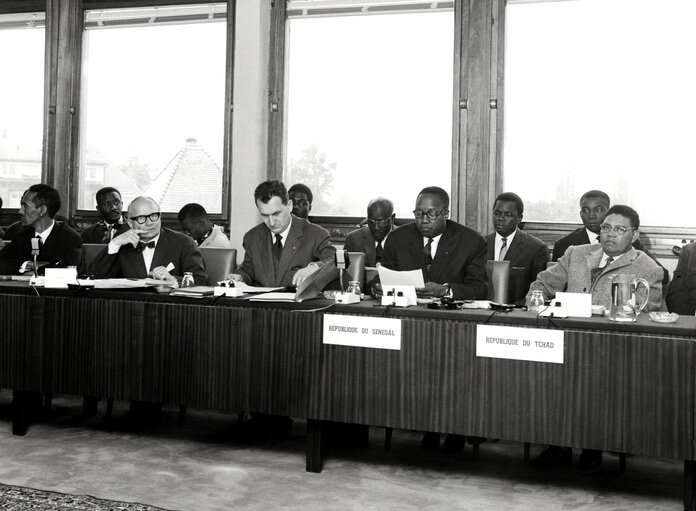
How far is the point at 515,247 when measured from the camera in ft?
17.9

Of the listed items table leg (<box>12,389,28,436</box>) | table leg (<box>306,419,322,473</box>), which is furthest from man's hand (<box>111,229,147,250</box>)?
table leg (<box>306,419,322,473</box>)

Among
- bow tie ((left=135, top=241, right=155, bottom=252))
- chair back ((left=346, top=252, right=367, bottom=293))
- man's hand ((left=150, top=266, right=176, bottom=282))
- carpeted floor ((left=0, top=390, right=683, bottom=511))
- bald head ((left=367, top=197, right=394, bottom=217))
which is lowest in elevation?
carpeted floor ((left=0, top=390, right=683, bottom=511))

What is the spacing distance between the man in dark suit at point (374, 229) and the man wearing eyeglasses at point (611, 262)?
1.87 meters

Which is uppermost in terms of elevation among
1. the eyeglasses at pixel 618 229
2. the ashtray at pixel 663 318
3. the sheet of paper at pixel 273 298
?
the eyeglasses at pixel 618 229

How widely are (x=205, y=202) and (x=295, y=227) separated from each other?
238cm

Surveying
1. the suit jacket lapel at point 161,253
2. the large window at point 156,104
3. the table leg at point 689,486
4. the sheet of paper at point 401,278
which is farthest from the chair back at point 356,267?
the large window at point 156,104

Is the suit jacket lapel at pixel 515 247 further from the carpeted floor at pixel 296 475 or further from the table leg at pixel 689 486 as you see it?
the table leg at pixel 689 486

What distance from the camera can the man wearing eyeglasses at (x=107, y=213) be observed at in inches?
263

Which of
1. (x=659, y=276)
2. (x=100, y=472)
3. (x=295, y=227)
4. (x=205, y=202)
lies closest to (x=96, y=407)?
(x=100, y=472)

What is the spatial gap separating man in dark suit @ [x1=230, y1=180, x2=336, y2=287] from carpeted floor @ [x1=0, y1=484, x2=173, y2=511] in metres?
1.85

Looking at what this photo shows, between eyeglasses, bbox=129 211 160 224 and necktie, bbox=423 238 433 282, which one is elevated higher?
eyeglasses, bbox=129 211 160 224

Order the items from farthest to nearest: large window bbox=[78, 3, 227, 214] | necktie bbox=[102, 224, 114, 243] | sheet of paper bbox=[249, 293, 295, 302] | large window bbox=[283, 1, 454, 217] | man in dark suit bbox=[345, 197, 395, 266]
Answer: large window bbox=[78, 3, 227, 214], necktie bbox=[102, 224, 114, 243], large window bbox=[283, 1, 454, 217], man in dark suit bbox=[345, 197, 395, 266], sheet of paper bbox=[249, 293, 295, 302]

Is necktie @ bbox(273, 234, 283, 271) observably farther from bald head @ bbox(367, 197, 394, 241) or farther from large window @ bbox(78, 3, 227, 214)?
large window @ bbox(78, 3, 227, 214)

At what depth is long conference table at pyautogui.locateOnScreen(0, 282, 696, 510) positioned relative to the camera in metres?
3.04
